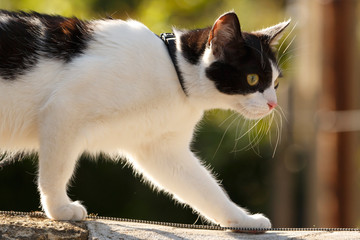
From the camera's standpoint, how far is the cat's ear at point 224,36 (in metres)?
3.01

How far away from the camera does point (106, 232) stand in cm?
284

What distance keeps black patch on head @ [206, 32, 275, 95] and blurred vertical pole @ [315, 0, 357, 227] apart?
8.85 feet

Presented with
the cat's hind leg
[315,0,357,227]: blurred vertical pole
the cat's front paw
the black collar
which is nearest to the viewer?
the cat's hind leg

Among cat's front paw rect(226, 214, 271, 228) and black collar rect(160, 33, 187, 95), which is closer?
black collar rect(160, 33, 187, 95)

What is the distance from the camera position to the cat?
2.94m

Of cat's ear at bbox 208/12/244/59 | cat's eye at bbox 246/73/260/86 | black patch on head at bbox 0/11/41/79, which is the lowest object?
cat's eye at bbox 246/73/260/86

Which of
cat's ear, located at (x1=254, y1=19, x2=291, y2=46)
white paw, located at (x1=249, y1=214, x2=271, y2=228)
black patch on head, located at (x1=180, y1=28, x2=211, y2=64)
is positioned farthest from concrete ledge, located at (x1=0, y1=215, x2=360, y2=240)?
cat's ear, located at (x1=254, y1=19, x2=291, y2=46)

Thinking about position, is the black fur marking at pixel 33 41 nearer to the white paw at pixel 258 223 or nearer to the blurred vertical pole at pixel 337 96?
the white paw at pixel 258 223

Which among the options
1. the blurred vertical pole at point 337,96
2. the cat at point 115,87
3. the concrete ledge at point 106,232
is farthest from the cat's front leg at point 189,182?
the blurred vertical pole at point 337,96

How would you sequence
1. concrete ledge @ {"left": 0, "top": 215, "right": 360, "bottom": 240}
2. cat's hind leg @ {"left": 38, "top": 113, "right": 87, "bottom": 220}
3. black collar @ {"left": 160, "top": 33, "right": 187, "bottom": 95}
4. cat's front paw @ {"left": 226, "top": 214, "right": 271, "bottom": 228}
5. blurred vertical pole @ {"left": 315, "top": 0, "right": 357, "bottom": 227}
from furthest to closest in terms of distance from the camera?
1. blurred vertical pole @ {"left": 315, "top": 0, "right": 357, "bottom": 227}
2. cat's front paw @ {"left": 226, "top": 214, "right": 271, "bottom": 228}
3. black collar @ {"left": 160, "top": 33, "right": 187, "bottom": 95}
4. cat's hind leg @ {"left": 38, "top": 113, "right": 87, "bottom": 220}
5. concrete ledge @ {"left": 0, "top": 215, "right": 360, "bottom": 240}

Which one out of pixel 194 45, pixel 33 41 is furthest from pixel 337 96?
pixel 33 41

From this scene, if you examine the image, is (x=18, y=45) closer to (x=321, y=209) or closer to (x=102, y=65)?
(x=102, y=65)

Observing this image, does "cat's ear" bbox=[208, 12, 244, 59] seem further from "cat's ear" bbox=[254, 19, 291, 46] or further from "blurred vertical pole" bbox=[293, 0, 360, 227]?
"blurred vertical pole" bbox=[293, 0, 360, 227]

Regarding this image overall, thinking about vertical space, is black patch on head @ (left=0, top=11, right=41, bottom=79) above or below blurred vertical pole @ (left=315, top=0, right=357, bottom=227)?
above
